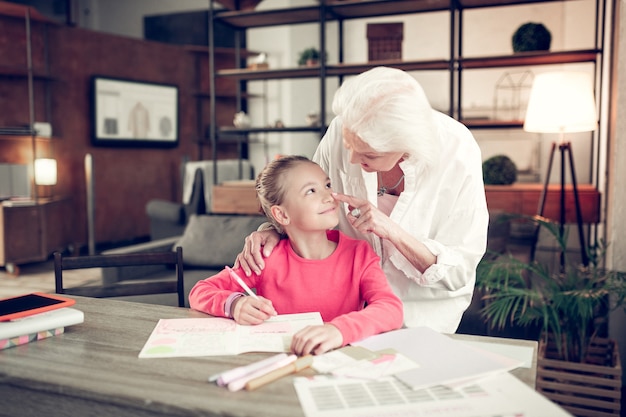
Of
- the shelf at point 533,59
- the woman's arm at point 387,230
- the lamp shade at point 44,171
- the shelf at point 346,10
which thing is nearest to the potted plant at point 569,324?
the woman's arm at point 387,230

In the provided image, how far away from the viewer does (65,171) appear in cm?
661

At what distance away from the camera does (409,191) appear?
1.62 meters

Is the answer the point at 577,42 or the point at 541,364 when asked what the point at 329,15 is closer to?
the point at 541,364

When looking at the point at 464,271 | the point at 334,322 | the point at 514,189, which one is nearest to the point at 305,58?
the point at 514,189

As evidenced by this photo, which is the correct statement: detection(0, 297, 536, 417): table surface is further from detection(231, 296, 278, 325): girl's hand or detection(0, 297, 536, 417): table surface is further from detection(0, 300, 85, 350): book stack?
detection(231, 296, 278, 325): girl's hand

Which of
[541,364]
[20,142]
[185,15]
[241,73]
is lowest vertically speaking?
[541,364]

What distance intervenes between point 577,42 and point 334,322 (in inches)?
290

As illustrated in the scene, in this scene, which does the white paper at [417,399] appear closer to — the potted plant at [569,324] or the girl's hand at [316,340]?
the girl's hand at [316,340]

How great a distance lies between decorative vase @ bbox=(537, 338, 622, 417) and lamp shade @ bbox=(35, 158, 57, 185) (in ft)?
16.1

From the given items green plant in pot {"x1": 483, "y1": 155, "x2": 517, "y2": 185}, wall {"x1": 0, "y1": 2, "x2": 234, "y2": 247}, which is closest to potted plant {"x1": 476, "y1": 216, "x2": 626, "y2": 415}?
green plant in pot {"x1": 483, "y1": 155, "x2": 517, "y2": 185}

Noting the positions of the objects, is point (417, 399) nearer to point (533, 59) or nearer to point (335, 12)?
point (533, 59)

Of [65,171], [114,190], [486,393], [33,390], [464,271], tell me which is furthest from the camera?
[114,190]

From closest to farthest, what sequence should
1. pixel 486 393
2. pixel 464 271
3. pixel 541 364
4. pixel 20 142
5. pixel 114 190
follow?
pixel 486 393
pixel 464 271
pixel 541 364
pixel 20 142
pixel 114 190

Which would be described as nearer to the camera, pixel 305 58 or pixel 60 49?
pixel 305 58
